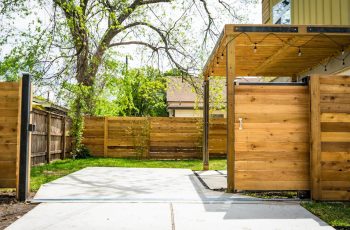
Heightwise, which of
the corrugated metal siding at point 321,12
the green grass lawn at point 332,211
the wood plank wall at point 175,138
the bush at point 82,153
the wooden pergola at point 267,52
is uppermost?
the corrugated metal siding at point 321,12

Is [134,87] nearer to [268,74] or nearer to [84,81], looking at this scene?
[84,81]

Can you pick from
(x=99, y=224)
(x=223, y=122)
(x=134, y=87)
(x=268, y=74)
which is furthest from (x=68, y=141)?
(x=134, y=87)

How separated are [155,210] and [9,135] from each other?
2.45 meters

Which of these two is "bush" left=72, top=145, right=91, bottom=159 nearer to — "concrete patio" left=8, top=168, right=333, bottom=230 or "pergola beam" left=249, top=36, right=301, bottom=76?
"pergola beam" left=249, top=36, right=301, bottom=76

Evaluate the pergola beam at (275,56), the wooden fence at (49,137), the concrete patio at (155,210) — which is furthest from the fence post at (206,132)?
the wooden fence at (49,137)

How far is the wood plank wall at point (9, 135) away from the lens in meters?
5.43

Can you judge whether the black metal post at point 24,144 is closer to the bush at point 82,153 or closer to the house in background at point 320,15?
the house in background at point 320,15

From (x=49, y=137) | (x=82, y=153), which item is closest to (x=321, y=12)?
(x=49, y=137)

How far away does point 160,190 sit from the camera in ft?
21.1

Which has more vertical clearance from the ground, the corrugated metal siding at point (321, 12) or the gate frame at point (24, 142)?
the corrugated metal siding at point (321, 12)

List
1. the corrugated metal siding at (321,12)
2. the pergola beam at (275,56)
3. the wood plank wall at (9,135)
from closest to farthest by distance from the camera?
the wood plank wall at (9,135), the pergola beam at (275,56), the corrugated metal siding at (321,12)

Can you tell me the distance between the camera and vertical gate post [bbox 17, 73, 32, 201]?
17.4 feet

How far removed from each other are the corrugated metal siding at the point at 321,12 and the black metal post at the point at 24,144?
6379 millimetres

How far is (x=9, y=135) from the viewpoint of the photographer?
5445mm
